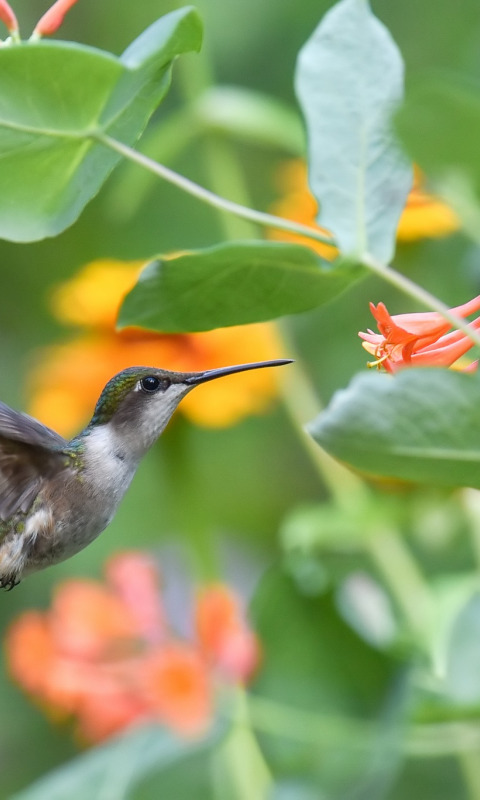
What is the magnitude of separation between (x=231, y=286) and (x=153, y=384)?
28 cm

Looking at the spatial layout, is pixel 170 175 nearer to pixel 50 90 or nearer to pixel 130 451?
pixel 50 90

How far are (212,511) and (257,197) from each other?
683mm

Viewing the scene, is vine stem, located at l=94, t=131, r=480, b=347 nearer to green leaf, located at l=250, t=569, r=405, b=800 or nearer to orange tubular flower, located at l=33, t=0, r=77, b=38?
orange tubular flower, located at l=33, t=0, r=77, b=38

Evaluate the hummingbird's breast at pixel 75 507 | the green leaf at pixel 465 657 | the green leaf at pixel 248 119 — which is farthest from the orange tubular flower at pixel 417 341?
the green leaf at pixel 248 119

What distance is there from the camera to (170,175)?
64cm

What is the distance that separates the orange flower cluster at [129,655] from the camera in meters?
1.28

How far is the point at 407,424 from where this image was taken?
0.55 metres

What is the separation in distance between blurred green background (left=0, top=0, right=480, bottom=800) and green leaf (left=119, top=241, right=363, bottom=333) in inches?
31.2

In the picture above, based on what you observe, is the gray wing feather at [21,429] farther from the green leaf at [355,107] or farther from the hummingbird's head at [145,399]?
the green leaf at [355,107]

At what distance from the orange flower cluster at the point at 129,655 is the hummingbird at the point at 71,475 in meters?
0.40

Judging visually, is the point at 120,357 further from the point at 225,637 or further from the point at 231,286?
the point at 231,286

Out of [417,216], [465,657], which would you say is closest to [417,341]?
[465,657]

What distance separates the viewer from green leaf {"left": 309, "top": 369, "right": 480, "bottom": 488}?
0.53 metres

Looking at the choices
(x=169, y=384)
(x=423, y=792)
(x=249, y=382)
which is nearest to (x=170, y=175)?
(x=169, y=384)
